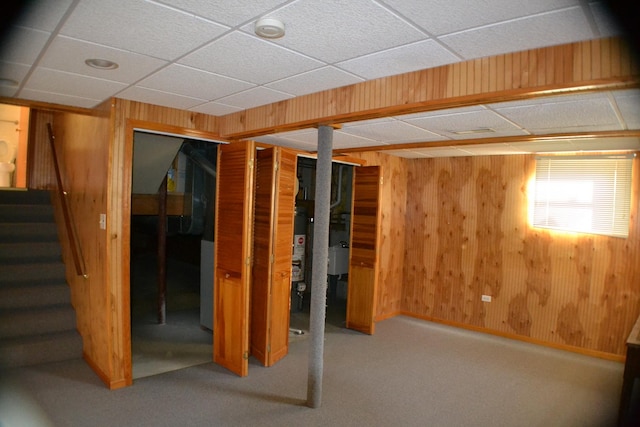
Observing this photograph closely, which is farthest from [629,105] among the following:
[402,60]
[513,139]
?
[402,60]

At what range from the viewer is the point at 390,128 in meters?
3.51

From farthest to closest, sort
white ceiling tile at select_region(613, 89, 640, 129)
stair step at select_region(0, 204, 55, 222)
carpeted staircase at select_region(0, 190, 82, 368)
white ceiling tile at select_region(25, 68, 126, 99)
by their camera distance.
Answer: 1. stair step at select_region(0, 204, 55, 222)
2. carpeted staircase at select_region(0, 190, 82, 368)
3. white ceiling tile at select_region(25, 68, 126, 99)
4. white ceiling tile at select_region(613, 89, 640, 129)

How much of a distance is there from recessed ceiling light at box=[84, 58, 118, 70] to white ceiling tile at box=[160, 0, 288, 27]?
39.3 inches

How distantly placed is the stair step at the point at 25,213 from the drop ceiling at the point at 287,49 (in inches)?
86.0

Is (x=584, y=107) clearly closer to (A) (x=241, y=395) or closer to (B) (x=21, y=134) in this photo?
(A) (x=241, y=395)

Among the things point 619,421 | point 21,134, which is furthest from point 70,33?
point 21,134

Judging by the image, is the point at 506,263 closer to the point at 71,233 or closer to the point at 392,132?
the point at 392,132

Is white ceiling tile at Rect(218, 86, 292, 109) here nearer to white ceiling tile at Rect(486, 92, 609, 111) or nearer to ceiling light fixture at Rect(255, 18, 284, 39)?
ceiling light fixture at Rect(255, 18, 284, 39)

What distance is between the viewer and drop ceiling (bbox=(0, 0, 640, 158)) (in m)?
1.63

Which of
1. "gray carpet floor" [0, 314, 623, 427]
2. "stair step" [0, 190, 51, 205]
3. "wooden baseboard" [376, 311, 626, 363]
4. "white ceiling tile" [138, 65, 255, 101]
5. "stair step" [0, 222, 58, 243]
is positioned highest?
"white ceiling tile" [138, 65, 255, 101]

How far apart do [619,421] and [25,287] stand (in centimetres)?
569

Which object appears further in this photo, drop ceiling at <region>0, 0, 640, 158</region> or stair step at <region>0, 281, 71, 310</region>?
stair step at <region>0, 281, 71, 310</region>

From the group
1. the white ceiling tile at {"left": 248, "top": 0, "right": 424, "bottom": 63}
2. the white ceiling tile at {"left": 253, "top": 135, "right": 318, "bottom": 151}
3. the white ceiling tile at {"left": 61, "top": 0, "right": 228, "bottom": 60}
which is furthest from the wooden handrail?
the white ceiling tile at {"left": 248, "top": 0, "right": 424, "bottom": 63}

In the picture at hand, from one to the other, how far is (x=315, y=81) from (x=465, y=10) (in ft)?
4.07
